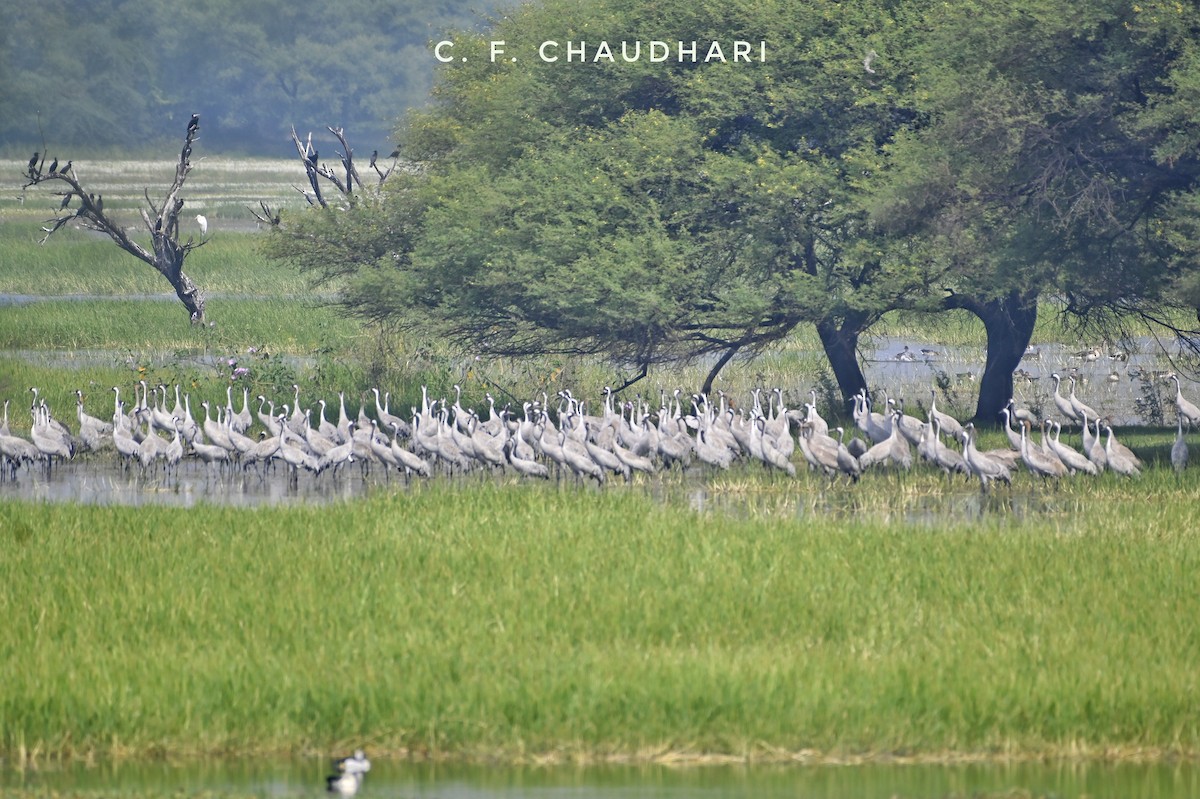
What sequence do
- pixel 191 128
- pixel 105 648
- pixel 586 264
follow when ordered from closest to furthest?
pixel 105 648 → pixel 586 264 → pixel 191 128

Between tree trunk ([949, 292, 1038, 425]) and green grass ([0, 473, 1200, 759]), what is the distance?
32.1 feet

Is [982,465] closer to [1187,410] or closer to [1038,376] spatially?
[1187,410]

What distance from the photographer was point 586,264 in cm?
2670

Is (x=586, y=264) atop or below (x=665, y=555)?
atop

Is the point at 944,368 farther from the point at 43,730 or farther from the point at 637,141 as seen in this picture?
the point at 43,730

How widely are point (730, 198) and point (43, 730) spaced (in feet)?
58.4

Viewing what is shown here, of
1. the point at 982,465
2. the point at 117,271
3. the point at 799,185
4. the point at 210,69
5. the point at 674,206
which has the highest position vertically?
the point at 210,69

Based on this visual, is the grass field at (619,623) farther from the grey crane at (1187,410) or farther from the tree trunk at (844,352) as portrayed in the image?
the tree trunk at (844,352)

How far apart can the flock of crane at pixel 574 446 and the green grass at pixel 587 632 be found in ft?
12.3

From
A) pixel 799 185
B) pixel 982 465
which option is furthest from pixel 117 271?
pixel 982 465

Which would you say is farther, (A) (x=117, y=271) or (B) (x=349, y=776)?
(A) (x=117, y=271)

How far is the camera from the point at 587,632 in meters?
12.8

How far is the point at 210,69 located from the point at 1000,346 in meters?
75.0

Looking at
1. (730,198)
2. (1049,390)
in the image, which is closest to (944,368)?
(1049,390)
